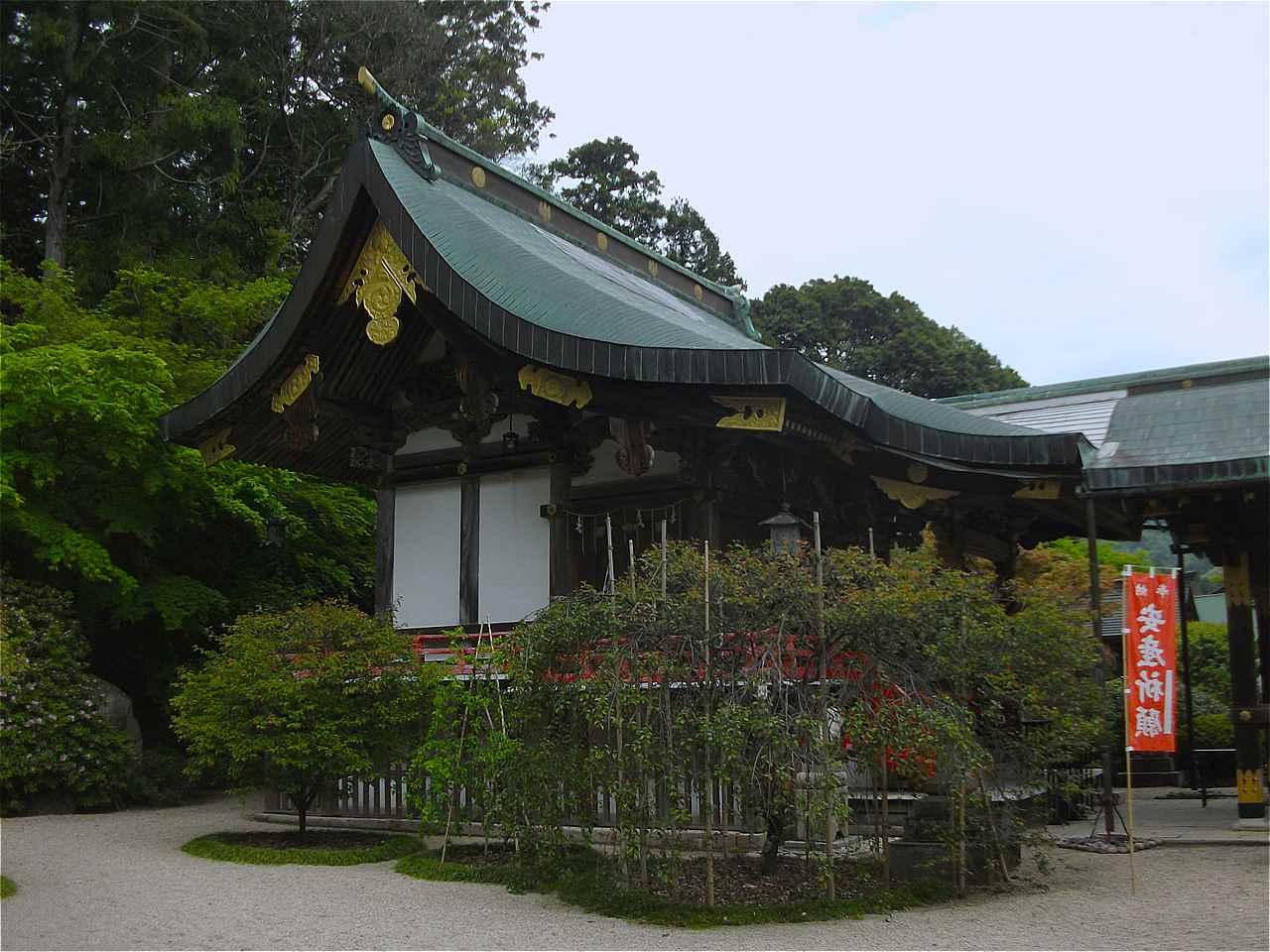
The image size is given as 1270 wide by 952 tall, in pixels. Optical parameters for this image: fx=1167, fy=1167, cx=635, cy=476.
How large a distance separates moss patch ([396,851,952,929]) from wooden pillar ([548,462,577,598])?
131 inches

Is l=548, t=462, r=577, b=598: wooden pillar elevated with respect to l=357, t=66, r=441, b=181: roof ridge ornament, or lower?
lower

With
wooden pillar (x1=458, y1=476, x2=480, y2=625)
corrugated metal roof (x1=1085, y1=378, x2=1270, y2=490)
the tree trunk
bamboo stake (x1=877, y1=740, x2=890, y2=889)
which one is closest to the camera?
bamboo stake (x1=877, y1=740, x2=890, y2=889)

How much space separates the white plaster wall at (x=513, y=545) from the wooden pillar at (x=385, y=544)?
3.91 feet

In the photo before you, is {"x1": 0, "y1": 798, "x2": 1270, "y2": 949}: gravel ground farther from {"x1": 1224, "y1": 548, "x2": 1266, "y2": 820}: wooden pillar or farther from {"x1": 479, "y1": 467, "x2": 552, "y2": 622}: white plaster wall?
{"x1": 479, "y1": 467, "x2": 552, "y2": 622}: white plaster wall

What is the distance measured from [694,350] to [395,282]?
321 cm

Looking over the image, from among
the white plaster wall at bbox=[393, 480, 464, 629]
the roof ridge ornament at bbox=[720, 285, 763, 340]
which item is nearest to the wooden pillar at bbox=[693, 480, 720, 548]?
the white plaster wall at bbox=[393, 480, 464, 629]

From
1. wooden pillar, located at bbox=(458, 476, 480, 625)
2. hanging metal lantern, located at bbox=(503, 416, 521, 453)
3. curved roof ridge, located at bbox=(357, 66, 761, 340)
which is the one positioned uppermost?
curved roof ridge, located at bbox=(357, 66, 761, 340)

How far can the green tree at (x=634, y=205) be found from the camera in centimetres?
3753

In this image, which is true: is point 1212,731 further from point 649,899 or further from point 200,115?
point 200,115

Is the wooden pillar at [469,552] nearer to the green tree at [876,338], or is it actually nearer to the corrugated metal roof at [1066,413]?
the corrugated metal roof at [1066,413]

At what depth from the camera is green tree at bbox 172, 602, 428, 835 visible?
348 inches

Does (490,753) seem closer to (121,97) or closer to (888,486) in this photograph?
(888,486)

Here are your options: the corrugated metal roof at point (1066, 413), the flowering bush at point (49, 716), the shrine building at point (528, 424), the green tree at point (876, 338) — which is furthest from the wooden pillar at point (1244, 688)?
the green tree at point (876, 338)

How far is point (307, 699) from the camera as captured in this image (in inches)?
352
